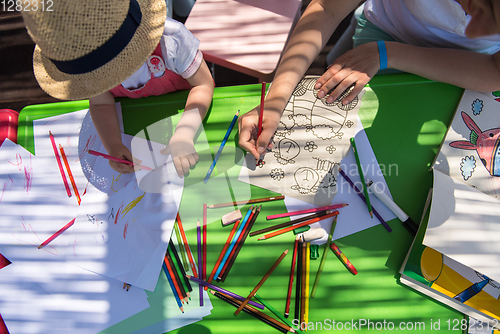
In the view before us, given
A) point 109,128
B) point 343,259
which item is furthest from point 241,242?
point 109,128

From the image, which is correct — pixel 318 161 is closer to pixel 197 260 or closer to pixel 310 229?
pixel 310 229

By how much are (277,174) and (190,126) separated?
0.98 feet

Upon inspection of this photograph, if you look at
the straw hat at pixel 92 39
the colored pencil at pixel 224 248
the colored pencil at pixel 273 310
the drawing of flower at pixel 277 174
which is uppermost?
the straw hat at pixel 92 39

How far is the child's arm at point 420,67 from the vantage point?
0.78 metres

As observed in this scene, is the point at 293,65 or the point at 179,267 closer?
the point at 179,267

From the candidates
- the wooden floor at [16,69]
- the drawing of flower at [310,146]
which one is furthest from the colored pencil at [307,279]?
the wooden floor at [16,69]

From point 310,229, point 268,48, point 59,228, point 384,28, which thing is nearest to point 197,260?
point 310,229

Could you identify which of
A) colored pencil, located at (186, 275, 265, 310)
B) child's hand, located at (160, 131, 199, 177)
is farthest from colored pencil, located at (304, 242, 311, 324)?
child's hand, located at (160, 131, 199, 177)

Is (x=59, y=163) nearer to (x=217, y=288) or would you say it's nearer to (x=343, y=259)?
(x=217, y=288)

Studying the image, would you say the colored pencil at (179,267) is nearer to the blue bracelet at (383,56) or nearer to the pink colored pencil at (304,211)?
the pink colored pencil at (304,211)

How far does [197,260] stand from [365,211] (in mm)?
478

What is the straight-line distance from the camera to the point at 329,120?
84 cm

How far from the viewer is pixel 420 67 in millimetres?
816

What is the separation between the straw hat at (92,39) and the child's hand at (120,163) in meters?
0.22
